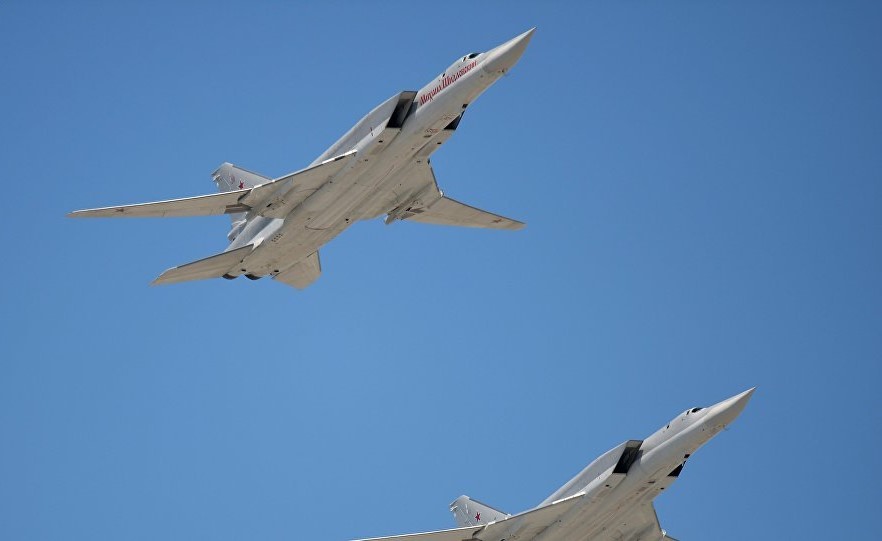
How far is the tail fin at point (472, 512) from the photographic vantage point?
5375 centimetres

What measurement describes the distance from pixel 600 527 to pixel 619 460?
294 centimetres

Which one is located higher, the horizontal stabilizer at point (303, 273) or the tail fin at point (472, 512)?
the horizontal stabilizer at point (303, 273)

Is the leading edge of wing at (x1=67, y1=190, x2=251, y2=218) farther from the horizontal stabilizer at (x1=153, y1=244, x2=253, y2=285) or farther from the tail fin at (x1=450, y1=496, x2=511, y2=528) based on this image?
the tail fin at (x1=450, y1=496, x2=511, y2=528)

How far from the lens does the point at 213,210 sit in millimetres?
50594

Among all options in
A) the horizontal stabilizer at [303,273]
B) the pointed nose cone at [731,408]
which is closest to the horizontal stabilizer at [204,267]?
the horizontal stabilizer at [303,273]

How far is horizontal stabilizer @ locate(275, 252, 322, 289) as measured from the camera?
181 ft

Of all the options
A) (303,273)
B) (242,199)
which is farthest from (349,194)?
(303,273)

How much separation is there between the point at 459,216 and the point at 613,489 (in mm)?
12848

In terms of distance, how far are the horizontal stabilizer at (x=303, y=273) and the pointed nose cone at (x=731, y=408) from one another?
56.2 ft

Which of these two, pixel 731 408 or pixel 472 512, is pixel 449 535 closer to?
pixel 472 512

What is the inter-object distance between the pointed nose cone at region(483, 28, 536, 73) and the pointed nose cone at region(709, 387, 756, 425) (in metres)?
12.9

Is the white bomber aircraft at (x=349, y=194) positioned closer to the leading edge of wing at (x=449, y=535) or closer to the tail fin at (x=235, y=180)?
the tail fin at (x=235, y=180)

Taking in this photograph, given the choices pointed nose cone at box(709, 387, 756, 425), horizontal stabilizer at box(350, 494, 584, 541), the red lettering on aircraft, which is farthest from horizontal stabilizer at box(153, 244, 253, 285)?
pointed nose cone at box(709, 387, 756, 425)

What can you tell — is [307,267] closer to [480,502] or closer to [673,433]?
[480,502]
